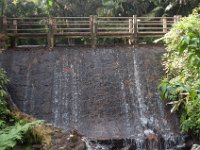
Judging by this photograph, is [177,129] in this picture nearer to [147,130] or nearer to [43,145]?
[147,130]

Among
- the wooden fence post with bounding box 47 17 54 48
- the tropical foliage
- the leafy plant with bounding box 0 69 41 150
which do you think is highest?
the tropical foliage

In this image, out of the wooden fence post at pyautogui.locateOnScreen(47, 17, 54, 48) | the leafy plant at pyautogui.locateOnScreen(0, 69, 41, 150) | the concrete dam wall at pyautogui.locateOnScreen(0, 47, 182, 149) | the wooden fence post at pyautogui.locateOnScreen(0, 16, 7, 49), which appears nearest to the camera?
the leafy plant at pyautogui.locateOnScreen(0, 69, 41, 150)

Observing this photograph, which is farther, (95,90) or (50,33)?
(50,33)

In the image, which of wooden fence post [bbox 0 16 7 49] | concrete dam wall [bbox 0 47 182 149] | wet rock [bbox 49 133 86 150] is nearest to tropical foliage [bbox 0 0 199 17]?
wooden fence post [bbox 0 16 7 49]

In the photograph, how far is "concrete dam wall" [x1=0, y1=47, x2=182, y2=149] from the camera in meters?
11.5

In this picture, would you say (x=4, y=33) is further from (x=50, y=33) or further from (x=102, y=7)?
(x=102, y=7)

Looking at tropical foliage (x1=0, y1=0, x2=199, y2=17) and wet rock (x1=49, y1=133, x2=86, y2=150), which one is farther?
tropical foliage (x1=0, y1=0, x2=199, y2=17)

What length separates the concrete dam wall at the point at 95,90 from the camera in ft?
37.9

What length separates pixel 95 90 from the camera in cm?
1255

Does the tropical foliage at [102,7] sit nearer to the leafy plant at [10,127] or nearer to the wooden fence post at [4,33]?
the wooden fence post at [4,33]

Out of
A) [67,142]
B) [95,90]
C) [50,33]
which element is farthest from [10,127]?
[50,33]

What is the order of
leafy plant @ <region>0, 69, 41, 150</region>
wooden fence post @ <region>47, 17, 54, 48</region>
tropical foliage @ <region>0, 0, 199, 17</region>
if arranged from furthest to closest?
1. tropical foliage @ <region>0, 0, 199, 17</region>
2. wooden fence post @ <region>47, 17, 54, 48</region>
3. leafy plant @ <region>0, 69, 41, 150</region>

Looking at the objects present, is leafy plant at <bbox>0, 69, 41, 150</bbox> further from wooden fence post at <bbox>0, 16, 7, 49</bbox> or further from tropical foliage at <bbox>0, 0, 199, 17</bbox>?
tropical foliage at <bbox>0, 0, 199, 17</bbox>

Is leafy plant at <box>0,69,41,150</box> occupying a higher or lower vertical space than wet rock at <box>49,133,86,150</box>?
higher
